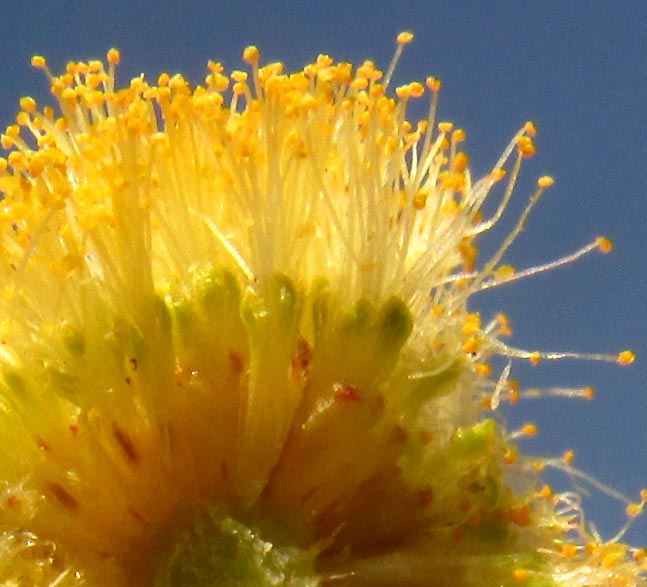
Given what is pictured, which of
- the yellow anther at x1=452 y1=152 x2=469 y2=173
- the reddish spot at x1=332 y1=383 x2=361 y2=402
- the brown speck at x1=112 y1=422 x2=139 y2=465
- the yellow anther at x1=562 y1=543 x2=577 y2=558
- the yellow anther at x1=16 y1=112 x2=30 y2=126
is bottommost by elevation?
the yellow anther at x1=562 y1=543 x2=577 y2=558

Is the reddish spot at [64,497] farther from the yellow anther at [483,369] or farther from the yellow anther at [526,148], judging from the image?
the yellow anther at [526,148]

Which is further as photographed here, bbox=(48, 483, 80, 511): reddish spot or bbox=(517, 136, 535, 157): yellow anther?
bbox=(517, 136, 535, 157): yellow anther

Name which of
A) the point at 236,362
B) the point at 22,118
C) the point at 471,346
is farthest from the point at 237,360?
the point at 22,118

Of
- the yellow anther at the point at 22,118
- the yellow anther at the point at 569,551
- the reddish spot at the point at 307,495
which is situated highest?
the yellow anther at the point at 22,118

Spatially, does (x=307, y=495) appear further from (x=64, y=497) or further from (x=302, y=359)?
(x=64, y=497)

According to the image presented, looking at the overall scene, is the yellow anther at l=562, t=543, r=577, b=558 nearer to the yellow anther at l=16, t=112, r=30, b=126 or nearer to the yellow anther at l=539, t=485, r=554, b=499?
the yellow anther at l=539, t=485, r=554, b=499

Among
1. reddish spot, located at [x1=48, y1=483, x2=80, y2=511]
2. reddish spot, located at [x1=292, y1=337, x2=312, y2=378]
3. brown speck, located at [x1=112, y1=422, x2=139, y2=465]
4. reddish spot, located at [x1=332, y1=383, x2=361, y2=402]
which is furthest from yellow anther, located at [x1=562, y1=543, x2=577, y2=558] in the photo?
reddish spot, located at [x1=48, y1=483, x2=80, y2=511]

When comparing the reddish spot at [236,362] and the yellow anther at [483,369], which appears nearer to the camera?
the reddish spot at [236,362]

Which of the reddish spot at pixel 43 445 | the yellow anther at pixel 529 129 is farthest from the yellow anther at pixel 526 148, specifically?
the reddish spot at pixel 43 445
